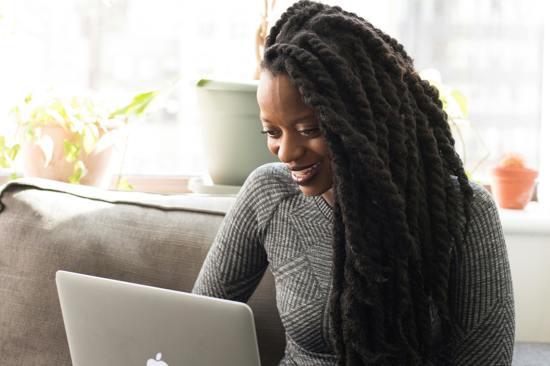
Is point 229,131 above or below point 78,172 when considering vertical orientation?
above

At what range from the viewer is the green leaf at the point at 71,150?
1756 mm

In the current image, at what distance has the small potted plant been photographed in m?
1.94

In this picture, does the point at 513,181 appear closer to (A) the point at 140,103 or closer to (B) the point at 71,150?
(A) the point at 140,103

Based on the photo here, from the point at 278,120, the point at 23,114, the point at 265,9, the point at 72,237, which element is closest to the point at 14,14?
the point at 23,114

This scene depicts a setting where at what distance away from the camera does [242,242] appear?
138 cm

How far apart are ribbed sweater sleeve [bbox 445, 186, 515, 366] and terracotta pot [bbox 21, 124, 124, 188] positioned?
0.92 metres

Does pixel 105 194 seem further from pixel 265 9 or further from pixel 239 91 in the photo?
pixel 265 9

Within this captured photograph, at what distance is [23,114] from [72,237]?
1.51 feet

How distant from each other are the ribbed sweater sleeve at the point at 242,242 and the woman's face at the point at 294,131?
0.21m

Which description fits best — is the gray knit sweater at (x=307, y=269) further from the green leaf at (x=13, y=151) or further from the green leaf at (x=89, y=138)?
the green leaf at (x=13, y=151)

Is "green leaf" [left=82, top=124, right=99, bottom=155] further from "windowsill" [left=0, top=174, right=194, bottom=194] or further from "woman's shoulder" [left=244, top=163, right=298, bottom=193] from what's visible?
"woman's shoulder" [left=244, top=163, right=298, bottom=193]

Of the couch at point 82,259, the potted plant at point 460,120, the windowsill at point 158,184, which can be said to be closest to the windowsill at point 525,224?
the potted plant at point 460,120

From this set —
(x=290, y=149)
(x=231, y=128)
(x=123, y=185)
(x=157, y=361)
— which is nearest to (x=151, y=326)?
(x=157, y=361)

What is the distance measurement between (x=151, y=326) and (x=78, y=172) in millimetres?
874
